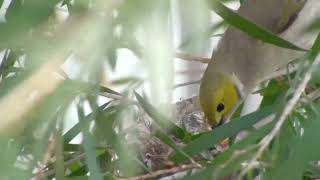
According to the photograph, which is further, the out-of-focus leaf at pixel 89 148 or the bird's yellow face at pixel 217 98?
the bird's yellow face at pixel 217 98

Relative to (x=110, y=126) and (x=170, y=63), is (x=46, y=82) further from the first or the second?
(x=110, y=126)

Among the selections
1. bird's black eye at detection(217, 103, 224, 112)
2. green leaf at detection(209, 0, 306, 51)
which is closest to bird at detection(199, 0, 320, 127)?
bird's black eye at detection(217, 103, 224, 112)

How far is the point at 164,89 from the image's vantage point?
323mm

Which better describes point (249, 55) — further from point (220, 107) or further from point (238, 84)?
point (220, 107)

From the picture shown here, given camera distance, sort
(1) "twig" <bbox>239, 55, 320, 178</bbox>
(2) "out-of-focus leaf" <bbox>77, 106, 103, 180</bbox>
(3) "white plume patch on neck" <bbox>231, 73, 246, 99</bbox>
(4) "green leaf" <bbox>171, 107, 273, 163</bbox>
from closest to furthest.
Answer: (1) "twig" <bbox>239, 55, 320, 178</bbox> → (2) "out-of-focus leaf" <bbox>77, 106, 103, 180</bbox> → (4) "green leaf" <bbox>171, 107, 273, 163</bbox> → (3) "white plume patch on neck" <bbox>231, 73, 246, 99</bbox>

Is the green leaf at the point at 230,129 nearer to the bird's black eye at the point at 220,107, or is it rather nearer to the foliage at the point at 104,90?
the foliage at the point at 104,90

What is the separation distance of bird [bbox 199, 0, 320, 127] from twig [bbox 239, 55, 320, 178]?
52 cm

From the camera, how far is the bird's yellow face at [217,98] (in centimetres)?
127

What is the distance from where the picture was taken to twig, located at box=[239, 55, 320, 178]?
0.50 m

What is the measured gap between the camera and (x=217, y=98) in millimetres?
1327

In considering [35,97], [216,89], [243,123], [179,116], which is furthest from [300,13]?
[35,97]

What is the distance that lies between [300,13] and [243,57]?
0.80 ft

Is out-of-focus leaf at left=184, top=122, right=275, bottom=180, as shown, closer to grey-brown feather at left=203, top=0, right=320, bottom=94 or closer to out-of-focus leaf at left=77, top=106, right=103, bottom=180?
out-of-focus leaf at left=77, top=106, right=103, bottom=180

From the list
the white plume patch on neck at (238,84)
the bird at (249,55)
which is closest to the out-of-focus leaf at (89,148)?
the bird at (249,55)
